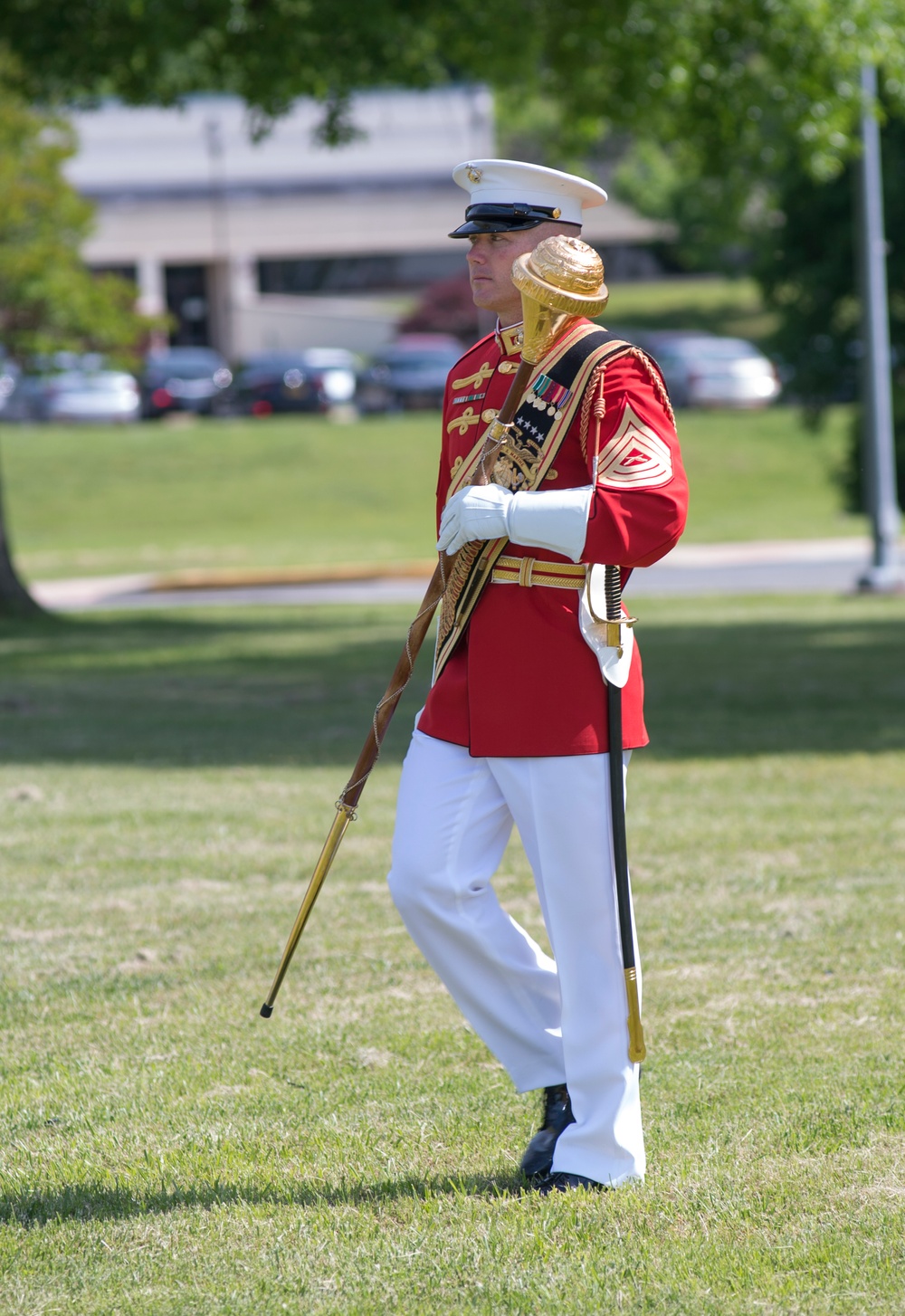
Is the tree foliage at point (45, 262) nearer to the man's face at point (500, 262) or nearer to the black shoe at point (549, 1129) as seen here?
the man's face at point (500, 262)

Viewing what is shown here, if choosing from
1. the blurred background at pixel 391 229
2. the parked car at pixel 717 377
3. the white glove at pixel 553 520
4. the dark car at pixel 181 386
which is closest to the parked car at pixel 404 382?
the blurred background at pixel 391 229

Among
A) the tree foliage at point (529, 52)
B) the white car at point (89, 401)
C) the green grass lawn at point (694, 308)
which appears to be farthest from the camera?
the green grass lawn at point (694, 308)

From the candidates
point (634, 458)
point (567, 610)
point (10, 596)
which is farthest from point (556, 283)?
point (10, 596)

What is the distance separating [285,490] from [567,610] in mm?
27775

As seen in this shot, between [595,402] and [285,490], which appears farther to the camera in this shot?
[285,490]

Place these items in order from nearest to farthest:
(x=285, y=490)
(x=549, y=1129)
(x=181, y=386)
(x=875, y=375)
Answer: (x=549, y=1129) → (x=875, y=375) → (x=285, y=490) → (x=181, y=386)

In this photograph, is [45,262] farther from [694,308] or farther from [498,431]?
[694,308]

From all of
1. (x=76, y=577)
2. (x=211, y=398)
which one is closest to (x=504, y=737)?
(x=76, y=577)

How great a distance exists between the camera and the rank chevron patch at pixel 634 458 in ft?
11.6

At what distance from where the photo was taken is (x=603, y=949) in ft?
12.2

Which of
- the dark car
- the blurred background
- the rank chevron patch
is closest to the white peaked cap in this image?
the rank chevron patch

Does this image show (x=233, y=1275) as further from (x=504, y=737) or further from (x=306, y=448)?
(x=306, y=448)

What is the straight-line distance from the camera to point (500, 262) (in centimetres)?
379

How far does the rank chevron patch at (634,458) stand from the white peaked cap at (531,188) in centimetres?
51
